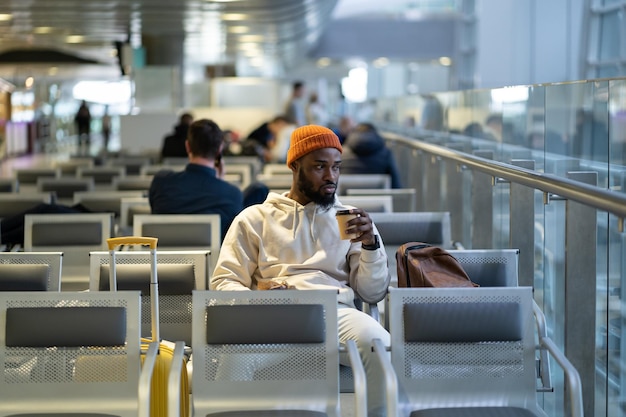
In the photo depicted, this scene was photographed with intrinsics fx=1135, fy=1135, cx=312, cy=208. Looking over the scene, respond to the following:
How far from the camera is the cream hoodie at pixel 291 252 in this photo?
4.67 meters

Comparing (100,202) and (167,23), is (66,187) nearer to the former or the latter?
(100,202)

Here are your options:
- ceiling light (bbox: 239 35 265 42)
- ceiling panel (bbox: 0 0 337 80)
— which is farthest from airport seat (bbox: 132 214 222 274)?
ceiling light (bbox: 239 35 265 42)

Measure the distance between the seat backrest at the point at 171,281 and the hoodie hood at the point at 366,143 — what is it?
6252mm

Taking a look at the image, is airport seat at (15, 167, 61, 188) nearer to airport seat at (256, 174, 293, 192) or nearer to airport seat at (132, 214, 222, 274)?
airport seat at (256, 174, 293, 192)

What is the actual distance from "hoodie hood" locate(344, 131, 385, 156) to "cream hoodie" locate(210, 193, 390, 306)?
641 cm

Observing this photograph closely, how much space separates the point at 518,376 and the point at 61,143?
41935 mm

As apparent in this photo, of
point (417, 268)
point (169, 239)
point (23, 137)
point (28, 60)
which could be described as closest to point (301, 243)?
point (417, 268)

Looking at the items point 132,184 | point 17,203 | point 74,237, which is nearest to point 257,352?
point 74,237

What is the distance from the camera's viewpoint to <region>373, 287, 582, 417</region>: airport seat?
12.9 ft

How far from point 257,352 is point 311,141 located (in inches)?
43.4

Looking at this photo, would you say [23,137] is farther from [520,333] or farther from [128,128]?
[520,333]

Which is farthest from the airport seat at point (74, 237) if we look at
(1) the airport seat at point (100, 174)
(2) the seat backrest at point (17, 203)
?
(1) the airport seat at point (100, 174)

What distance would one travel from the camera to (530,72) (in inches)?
968

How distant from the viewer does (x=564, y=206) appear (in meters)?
4.90
